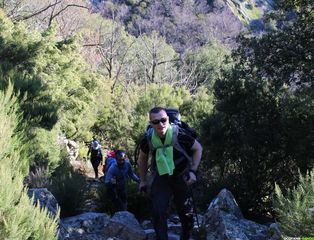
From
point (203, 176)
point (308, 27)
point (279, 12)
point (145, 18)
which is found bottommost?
point (203, 176)

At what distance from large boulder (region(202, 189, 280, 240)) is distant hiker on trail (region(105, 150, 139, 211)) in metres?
2.42

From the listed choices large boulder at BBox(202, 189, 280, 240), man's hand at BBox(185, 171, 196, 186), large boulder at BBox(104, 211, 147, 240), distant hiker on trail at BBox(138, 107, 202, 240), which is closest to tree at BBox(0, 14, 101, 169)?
large boulder at BBox(104, 211, 147, 240)

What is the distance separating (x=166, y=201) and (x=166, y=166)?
1.50 ft

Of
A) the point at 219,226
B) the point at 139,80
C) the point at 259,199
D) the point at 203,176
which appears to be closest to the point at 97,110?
the point at 139,80

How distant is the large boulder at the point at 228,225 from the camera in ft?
18.0

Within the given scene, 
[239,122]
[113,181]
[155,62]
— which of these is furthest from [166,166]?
[155,62]

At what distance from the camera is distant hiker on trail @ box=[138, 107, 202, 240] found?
15.1ft

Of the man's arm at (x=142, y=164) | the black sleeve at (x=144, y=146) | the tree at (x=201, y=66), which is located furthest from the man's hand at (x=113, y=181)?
the tree at (x=201, y=66)

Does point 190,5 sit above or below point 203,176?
above

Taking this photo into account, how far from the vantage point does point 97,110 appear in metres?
26.7

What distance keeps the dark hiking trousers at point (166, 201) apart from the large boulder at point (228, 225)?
0.82 m

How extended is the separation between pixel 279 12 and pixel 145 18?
4948cm

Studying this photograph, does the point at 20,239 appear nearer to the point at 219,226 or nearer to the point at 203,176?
the point at 219,226

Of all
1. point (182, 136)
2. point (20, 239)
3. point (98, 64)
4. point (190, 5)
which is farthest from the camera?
point (190, 5)
